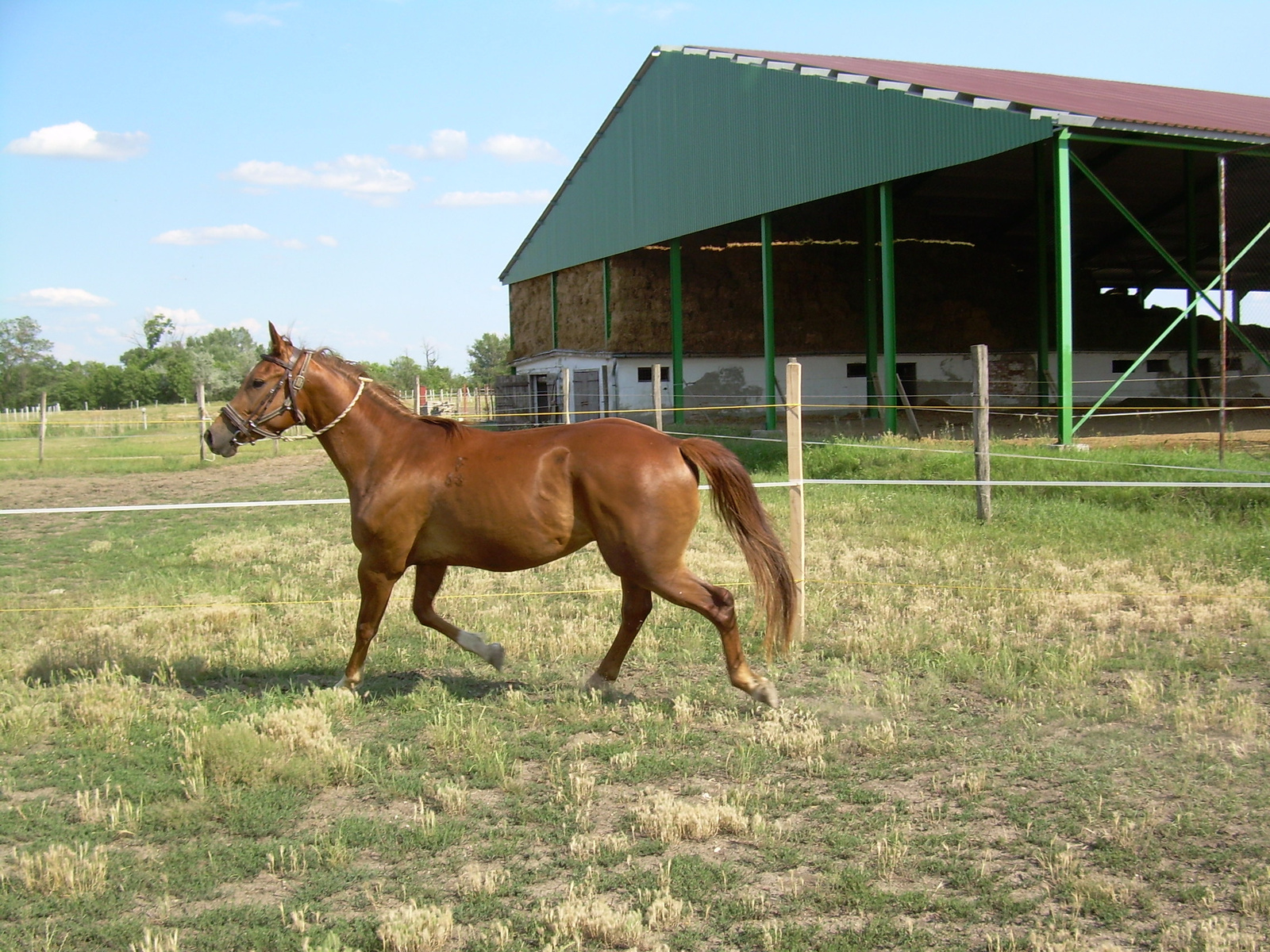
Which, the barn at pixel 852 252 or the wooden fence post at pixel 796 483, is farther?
the barn at pixel 852 252

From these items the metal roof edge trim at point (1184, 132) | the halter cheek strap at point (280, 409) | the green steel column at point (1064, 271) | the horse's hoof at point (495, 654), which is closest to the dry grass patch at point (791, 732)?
the horse's hoof at point (495, 654)

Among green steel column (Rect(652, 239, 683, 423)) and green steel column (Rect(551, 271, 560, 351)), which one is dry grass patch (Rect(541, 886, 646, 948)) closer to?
green steel column (Rect(652, 239, 683, 423))

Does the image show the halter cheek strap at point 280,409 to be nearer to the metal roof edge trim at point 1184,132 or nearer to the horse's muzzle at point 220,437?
the horse's muzzle at point 220,437

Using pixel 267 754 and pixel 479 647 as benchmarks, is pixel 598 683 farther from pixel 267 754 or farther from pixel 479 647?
pixel 267 754

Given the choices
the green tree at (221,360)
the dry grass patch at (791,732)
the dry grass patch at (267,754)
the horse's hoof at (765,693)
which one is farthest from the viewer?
the green tree at (221,360)

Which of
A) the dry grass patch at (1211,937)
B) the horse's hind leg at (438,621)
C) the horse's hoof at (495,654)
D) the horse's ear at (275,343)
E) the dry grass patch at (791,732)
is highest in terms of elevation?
the horse's ear at (275,343)

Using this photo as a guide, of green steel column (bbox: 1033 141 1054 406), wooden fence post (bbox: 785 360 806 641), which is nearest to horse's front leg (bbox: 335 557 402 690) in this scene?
wooden fence post (bbox: 785 360 806 641)

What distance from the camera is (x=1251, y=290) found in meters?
19.7

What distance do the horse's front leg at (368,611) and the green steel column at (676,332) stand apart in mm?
16980

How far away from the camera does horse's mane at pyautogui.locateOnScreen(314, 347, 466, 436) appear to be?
19.1 ft

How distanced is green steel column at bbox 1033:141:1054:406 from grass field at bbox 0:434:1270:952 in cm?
1304

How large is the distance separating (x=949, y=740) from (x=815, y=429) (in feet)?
60.0

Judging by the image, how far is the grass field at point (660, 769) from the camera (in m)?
3.23

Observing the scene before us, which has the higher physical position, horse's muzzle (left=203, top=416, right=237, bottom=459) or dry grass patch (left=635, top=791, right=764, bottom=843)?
horse's muzzle (left=203, top=416, right=237, bottom=459)
